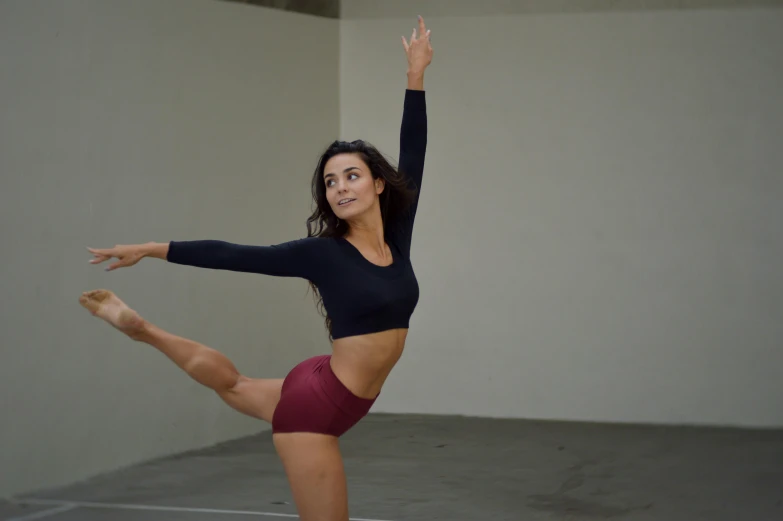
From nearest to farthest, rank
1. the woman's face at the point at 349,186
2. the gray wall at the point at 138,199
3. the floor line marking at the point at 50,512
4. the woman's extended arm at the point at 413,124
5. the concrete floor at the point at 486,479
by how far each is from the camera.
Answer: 1. the woman's face at the point at 349,186
2. the woman's extended arm at the point at 413,124
3. the floor line marking at the point at 50,512
4. the concrete floor at the point at 486,479
5. the gray wall at the point at 138,199

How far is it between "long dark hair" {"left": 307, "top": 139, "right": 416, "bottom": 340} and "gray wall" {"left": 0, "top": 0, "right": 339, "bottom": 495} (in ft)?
7.32

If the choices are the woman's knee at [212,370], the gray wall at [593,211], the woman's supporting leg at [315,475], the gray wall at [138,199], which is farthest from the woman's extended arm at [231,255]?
the gray wall at [593,211]

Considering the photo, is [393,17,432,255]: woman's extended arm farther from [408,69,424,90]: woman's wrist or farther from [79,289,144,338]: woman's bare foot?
[79,289,144,338]: woman's bare foot

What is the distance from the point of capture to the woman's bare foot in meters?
3.10

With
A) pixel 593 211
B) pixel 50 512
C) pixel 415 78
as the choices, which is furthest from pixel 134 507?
pixel 593 211

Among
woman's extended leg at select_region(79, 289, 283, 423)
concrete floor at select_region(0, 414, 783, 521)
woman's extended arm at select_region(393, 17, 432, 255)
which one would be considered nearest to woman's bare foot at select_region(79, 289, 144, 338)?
woman's extended leg at select_region(79, 289, 283, 423)

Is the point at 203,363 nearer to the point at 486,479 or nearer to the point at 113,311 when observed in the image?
the point at 113,311

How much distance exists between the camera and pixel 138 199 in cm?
557

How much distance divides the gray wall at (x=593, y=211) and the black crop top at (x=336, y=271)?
4.17 m

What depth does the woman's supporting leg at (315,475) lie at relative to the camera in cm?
288

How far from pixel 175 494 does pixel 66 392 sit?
787 millimetres

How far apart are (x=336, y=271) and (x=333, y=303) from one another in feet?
0.31

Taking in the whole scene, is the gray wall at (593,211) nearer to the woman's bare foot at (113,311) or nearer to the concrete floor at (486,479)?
the concrete floor at (486,479)

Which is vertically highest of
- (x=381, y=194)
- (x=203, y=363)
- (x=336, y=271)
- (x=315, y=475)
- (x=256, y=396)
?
(x=381, y=194)
